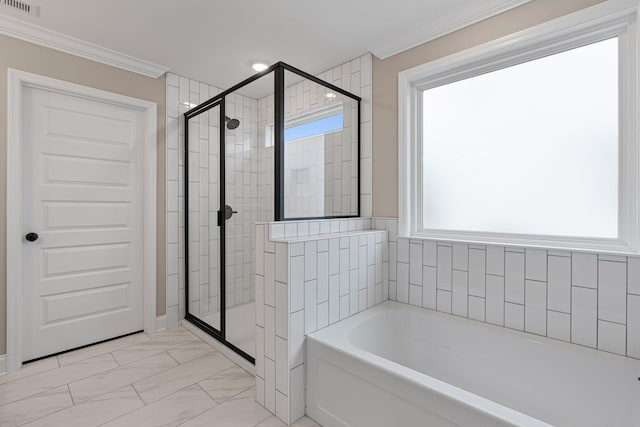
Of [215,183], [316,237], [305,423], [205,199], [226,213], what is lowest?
[305,423]

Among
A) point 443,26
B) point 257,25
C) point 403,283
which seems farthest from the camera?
point 403,283

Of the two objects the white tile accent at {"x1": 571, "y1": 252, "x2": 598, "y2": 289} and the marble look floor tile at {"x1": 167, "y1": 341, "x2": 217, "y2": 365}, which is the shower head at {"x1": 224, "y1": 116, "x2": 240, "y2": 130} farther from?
the white tile accent at {"x1": 571, "y1": 252, "x2": 598, "y2": 289}

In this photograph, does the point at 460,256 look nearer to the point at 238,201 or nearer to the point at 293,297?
the point at 293,297

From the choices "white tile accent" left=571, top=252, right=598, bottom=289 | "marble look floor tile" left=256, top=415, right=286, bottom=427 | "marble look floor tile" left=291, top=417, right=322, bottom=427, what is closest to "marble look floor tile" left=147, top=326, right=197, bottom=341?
"marble look floor tile" left=256, top=415, right=286, bottom=427

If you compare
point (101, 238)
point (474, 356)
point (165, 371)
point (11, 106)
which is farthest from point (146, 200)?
point (474, 356)

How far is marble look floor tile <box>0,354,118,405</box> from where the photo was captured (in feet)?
6.06

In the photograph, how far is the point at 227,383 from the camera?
199 cm

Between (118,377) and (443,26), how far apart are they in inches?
123

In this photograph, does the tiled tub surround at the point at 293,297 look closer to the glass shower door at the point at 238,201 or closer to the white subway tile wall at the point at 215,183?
the white subway tile wall at the point at 215,183

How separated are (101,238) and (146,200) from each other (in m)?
0.45

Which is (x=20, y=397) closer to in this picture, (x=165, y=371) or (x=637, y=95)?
(x=165, y=371)

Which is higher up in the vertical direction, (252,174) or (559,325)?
(252,174)

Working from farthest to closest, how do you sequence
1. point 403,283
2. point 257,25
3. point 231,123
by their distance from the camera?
point 231,123
point 403,283
point 257,25

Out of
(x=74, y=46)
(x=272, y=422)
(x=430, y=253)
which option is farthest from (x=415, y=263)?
(x=74, y=46)
